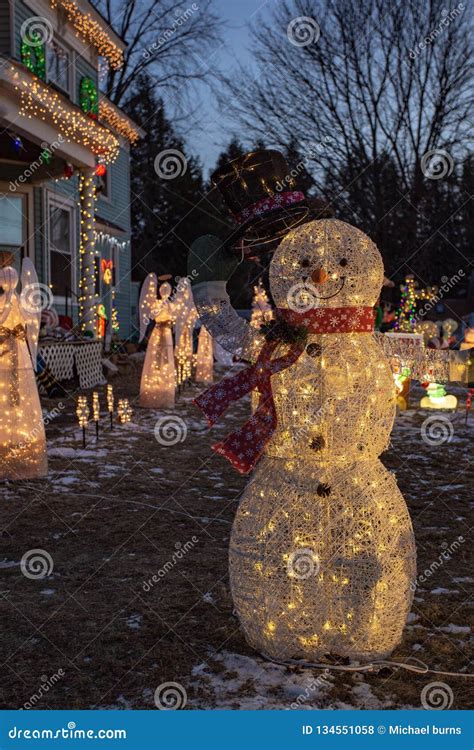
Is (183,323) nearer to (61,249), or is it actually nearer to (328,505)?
(61,249)

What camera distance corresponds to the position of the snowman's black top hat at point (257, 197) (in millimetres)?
3926

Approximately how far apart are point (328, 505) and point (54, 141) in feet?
35.2

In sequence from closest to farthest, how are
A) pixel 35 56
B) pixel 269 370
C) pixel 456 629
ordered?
pixel 269 370 < pixel 456 629 < pixel 35 56

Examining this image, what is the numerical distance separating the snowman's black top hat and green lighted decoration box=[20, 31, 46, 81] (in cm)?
1044

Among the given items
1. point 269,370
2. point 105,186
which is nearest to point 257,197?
point 269,370

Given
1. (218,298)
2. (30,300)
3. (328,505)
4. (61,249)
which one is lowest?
(328,505)

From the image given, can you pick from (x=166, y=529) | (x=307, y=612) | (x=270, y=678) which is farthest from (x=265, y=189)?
(x=166, y=529)

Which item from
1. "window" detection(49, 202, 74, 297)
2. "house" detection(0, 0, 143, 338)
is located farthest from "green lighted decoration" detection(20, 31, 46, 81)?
"window" detection(49, 202, 74, 297)

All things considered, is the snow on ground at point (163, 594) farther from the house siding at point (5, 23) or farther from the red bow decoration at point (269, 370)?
the house siding at point (5, 23)

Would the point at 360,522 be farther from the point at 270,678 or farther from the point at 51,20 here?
the point at 51,20

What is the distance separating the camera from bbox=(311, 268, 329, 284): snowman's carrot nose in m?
3.68

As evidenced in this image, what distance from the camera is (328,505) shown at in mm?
3662

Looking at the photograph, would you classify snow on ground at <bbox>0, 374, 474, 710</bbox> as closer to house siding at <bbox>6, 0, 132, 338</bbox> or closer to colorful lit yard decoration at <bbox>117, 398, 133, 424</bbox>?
colorful lit yard decoration at <bbox>117, 398, 133, 424</bbox>

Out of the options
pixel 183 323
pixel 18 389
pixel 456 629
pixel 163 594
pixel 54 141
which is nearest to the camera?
pixel 456 629
